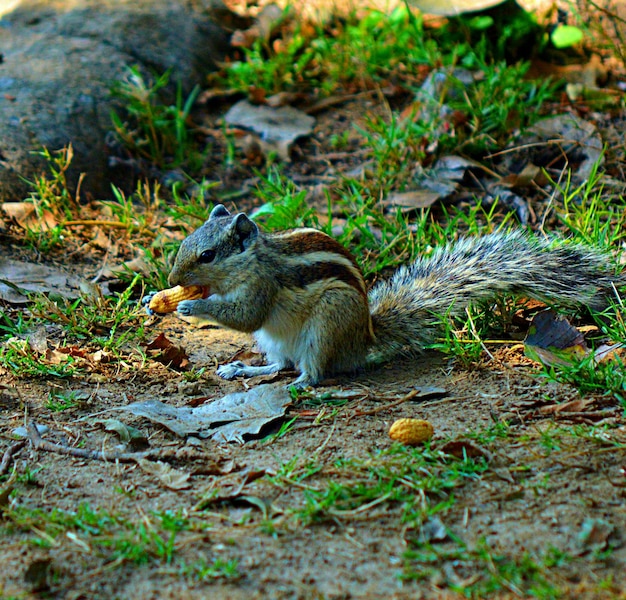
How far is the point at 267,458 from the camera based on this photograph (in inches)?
125

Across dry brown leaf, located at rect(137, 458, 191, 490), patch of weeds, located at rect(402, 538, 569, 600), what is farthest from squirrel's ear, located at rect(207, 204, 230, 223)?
patch of weeds, located at rect(402, 538, 569, 600)

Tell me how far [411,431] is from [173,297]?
5.62 feet

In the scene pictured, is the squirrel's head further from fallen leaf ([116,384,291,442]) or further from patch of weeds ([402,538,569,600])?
patch of weeds ([402,538,569,600])

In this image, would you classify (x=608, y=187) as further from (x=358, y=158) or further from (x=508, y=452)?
(x=508, y=452)

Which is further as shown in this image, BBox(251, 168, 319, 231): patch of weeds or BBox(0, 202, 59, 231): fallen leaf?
BBox(0, 202, 59, 231): fallen leaf

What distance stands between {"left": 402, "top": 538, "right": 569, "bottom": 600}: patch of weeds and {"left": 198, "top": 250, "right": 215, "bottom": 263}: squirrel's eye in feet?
6.83

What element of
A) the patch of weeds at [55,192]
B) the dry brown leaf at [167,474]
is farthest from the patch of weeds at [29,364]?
the patch of weeds at [55,192]

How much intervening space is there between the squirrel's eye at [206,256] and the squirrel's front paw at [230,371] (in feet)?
1.95

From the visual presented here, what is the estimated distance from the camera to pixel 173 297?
4281 millimetres

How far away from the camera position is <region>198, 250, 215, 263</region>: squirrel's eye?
161 inches

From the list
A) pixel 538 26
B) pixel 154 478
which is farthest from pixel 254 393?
pixel 538 26

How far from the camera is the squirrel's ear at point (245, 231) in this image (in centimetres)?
412

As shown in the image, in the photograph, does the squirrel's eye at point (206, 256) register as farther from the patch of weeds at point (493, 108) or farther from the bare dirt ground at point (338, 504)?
the patch of weeds at point (493, 108)

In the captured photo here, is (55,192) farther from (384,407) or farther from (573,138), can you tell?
(573,138)
